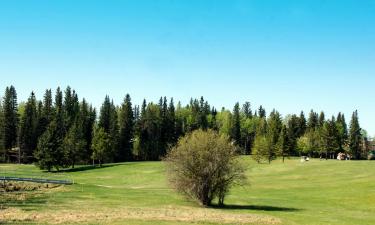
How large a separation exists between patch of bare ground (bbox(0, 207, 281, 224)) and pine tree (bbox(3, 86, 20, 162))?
368 ft

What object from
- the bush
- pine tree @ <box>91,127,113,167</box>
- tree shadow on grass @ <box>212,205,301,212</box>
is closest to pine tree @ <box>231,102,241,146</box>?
pine tree @ <box>91,127,113,167</box>

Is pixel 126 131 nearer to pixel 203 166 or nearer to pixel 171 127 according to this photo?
pixel 171 127

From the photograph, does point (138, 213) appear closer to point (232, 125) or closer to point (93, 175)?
point (93, 175)

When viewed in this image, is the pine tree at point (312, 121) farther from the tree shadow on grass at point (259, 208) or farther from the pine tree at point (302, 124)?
the tree shadow on grass at point (259, 208)

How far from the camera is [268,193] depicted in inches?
2832

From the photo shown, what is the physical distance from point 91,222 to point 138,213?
309 inches

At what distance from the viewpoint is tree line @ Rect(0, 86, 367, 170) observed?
124 m

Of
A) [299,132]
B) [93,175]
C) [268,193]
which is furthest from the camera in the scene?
[299,132]

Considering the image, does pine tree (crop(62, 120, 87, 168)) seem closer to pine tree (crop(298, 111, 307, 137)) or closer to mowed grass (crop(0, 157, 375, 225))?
mowed grass (crop(0, 157, 375, 225))

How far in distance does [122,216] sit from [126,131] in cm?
11952

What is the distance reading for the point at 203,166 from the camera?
53594 mm

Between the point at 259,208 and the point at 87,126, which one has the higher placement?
the point at 87,126

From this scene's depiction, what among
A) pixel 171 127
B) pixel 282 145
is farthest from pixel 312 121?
pixel 282 145

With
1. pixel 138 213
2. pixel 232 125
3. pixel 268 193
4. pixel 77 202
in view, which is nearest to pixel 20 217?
pixel 138 213
